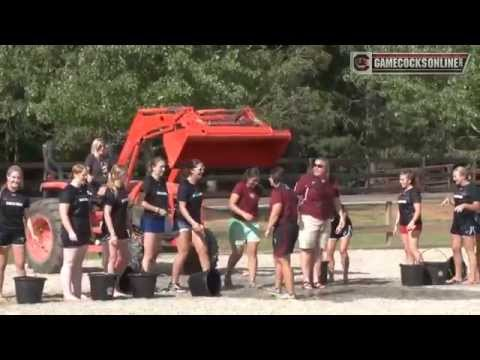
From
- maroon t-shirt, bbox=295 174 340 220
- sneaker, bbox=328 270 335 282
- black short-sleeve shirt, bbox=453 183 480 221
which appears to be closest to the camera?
maroon t-shirt, bbox=295 174 340 220

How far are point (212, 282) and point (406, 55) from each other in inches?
662

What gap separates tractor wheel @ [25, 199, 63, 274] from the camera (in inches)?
581

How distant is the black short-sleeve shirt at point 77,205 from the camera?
11633mm

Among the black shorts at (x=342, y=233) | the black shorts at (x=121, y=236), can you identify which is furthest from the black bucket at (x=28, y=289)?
the black shorts at (x=342, y=233)

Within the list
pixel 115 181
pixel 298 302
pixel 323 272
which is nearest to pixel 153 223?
pixel 115 181

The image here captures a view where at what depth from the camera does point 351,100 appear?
4088 centimetres

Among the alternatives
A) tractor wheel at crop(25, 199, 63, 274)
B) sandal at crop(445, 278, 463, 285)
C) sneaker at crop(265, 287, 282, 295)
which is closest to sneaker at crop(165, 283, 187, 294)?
sneaker at crop(265, 287, 282, 295)

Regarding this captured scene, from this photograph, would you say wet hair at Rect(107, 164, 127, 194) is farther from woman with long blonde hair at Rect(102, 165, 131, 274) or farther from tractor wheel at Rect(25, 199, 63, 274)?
tractor wheel at Rect(25, 199, 63, 274)

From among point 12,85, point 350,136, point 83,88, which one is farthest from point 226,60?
point 350,136

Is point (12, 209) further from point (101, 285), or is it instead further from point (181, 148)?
point (181, 148)

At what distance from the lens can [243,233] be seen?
13023 mm

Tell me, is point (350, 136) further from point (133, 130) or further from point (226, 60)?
point (133, 130)

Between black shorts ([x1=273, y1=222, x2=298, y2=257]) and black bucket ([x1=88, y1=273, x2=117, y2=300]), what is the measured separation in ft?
6.28

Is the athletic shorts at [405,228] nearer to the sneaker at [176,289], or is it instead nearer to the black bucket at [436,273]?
the black bucket at [436,273]
